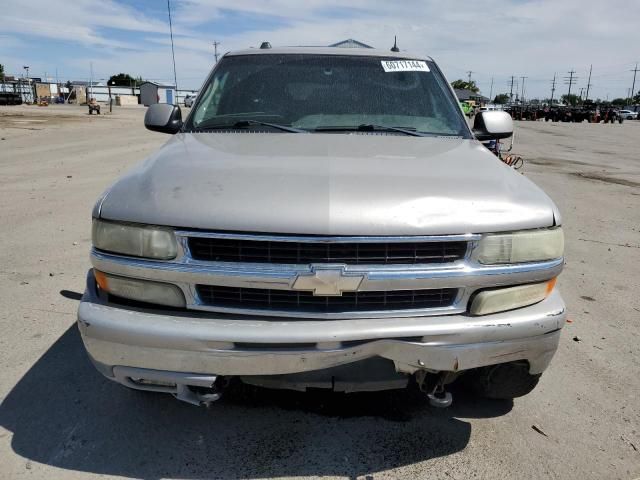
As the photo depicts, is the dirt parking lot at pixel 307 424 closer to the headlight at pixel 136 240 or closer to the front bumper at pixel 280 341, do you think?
the front bumper at pixel 280 341

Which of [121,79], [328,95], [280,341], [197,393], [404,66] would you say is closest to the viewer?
[280,341]

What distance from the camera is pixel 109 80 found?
10225 centimetres

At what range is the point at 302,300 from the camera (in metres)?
2.14

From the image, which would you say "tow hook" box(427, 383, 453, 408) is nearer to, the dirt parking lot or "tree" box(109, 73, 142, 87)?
the dirt parking lot

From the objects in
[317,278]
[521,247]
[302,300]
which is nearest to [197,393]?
[302,300]

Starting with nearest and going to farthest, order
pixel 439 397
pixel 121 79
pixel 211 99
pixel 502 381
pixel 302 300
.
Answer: pixel 302 300, pixel 439 397, pixel 502 381, pixel 211 99, pixel 121 79

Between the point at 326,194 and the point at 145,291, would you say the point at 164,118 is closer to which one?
the point at 145,291

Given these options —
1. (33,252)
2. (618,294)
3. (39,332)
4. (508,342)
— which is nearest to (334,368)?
(508,342)

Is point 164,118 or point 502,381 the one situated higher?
point 164,118

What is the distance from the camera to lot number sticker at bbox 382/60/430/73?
3686mm

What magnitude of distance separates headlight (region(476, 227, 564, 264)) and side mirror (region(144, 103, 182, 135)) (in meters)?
2.40

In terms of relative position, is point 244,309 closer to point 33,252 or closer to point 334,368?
point 334,368

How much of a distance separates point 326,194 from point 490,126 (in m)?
1.99

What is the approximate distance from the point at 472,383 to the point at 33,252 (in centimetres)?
430
